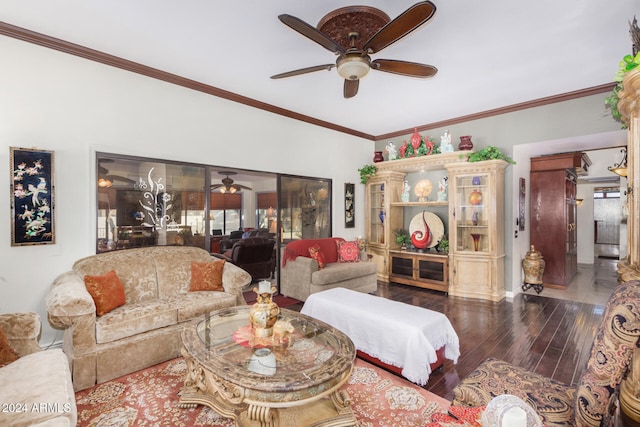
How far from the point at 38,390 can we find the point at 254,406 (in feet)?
3.53

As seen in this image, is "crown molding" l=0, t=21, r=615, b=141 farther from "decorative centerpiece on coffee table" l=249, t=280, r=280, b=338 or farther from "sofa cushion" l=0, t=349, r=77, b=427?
"decorative centerpiece on coffee table" l=249, t=280, r=280, b=338

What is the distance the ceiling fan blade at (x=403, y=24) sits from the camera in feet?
5.94

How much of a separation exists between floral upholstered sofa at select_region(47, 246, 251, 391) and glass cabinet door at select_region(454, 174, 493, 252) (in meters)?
3.55

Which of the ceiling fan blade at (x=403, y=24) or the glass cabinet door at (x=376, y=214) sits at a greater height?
the ceiling fan blade at (x=403, y=24)

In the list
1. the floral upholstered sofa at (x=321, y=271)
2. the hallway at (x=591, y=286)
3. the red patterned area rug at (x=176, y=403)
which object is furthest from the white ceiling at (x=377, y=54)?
the hallway at (x=591, y=286)

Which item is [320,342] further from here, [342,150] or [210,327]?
[342,150]

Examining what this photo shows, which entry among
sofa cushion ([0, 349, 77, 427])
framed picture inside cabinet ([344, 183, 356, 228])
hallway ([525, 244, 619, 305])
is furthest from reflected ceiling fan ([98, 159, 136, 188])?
hallway ([525, 244, 619, 305])

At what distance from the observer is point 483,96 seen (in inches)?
170

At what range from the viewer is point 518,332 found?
3389 millimetres

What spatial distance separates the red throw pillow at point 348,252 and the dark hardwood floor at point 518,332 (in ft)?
2.38

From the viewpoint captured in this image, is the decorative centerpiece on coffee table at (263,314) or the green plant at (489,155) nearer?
the decorative centerpiece on coffee table at (263,314)

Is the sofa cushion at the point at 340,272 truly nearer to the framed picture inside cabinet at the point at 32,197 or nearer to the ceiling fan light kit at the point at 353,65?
the ceiling fan light kit at the point at 353,65

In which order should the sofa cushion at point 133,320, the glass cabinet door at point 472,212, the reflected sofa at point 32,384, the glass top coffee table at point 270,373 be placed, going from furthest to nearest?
the glass cabinet door at point 472,212
the sofa cushion at point 133,320
the glass top coffee table at point 270,373
the reflected sofa at point 32,384

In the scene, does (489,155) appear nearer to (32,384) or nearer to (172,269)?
(172,269)
